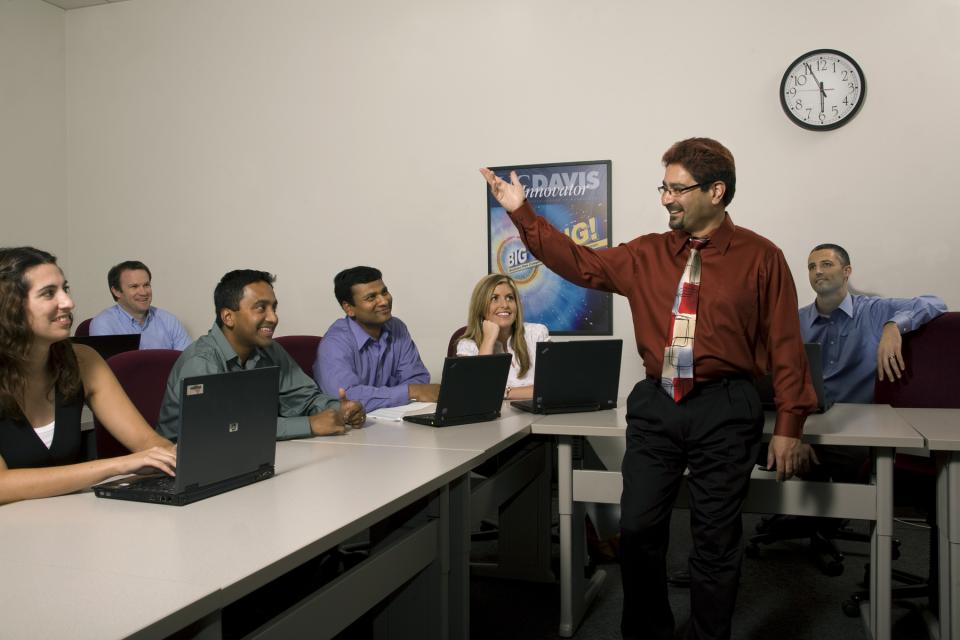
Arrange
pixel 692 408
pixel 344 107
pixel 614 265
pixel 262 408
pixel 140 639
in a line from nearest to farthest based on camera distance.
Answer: pixel 140 639 < pixel 262 408 < pixel 692 408 < pixel 614 265 < pixel 344 107

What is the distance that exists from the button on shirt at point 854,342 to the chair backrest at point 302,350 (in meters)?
2.19

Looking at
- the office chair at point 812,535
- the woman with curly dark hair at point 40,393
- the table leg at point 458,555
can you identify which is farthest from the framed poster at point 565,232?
the woman with curly dark hair at point 40,393

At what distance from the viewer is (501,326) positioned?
11.4 ft

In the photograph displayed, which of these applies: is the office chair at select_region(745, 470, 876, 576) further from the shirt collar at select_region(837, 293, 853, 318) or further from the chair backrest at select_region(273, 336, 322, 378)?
the chair backrest at select_region(273, 336, 322, 378)

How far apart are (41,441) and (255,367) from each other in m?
0.78

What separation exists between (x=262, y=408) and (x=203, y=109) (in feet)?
12.4

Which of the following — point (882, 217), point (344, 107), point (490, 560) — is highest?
point (344, 107)

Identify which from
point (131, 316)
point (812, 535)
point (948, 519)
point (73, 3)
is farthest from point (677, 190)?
point (73, 3)

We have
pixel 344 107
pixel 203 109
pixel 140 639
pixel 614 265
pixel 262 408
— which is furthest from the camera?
pixel 203 109

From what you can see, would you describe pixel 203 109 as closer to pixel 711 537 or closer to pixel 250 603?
pixel 250 603

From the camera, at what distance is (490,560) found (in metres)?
3.36

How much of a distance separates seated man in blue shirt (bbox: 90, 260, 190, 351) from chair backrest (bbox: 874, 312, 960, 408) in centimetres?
349

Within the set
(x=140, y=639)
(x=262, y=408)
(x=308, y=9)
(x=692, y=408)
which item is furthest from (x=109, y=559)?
(x=308, y=9)

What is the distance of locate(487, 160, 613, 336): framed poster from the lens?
13.9 ft
